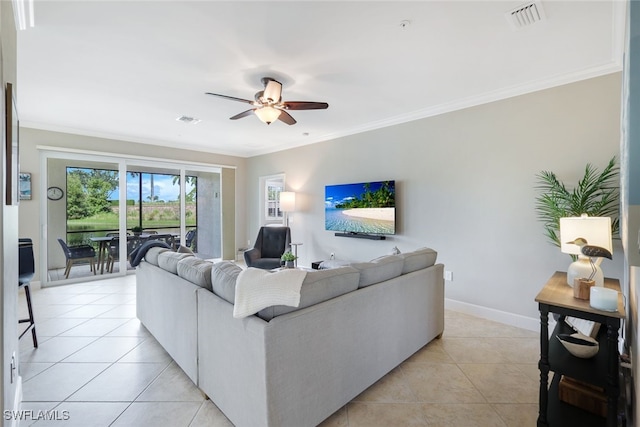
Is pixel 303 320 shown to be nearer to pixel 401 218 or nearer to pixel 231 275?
pixel 231 275

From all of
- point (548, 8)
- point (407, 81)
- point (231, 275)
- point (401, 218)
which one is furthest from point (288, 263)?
point (548, 8)

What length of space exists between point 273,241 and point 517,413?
403cm

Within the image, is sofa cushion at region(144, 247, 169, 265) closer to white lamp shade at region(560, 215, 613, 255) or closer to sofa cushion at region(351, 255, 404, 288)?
sofa cushion at region(351, 255, 404, 288)

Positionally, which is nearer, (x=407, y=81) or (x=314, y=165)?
(x=407, y=81)

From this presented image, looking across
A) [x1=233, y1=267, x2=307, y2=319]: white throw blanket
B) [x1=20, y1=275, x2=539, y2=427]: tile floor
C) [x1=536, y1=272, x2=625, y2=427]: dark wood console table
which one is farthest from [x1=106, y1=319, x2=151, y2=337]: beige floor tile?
[x1=536, y1=272, x2=625, y2=427]: dark wood console table

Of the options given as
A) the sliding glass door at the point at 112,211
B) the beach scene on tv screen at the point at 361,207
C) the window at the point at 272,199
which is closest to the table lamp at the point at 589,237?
the beach scene on tv screen at the point at 361,207

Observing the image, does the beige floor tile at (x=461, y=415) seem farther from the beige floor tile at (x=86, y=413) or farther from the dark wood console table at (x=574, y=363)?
the beige floor tile at (x=86, y=413)

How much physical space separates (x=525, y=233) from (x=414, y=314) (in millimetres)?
1680

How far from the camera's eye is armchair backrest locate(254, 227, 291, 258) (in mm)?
5109

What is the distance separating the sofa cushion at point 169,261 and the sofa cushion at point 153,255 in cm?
14

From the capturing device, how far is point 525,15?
1.96 m

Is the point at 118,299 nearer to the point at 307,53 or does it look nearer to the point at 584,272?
the point at 307,53

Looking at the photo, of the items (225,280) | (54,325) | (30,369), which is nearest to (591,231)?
(225,280)

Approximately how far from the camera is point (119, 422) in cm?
171
